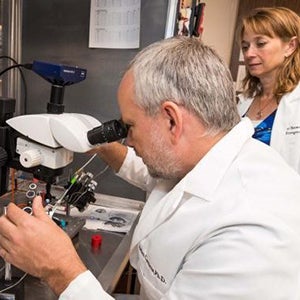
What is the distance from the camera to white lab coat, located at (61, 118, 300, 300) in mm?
579

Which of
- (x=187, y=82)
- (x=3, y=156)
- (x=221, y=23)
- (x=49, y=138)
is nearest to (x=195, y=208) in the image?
(x=187, y=82)

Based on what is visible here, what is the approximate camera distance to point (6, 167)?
3.00 feet

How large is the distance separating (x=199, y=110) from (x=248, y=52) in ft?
3.74

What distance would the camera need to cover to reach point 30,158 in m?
0.81

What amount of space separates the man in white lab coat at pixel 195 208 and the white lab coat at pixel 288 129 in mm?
895

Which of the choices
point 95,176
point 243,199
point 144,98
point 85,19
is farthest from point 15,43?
point 243,199

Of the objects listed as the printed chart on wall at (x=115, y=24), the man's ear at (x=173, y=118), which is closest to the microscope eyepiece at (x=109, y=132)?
the man's ear at (x=173, y=118)

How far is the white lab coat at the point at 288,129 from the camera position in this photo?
1.58 metres

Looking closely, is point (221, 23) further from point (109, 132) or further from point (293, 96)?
point (109, 132)

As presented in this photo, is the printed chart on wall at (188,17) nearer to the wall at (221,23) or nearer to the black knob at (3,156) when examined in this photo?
the black knob at (3,156)

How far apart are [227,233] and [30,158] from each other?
49 cm

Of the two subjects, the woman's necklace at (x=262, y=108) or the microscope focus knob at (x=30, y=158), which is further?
the woman's necklace at (x=262, y=108)

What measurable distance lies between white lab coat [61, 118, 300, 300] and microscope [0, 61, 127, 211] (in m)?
0.22

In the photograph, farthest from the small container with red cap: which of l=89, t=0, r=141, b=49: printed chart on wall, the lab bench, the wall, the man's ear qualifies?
the wall
